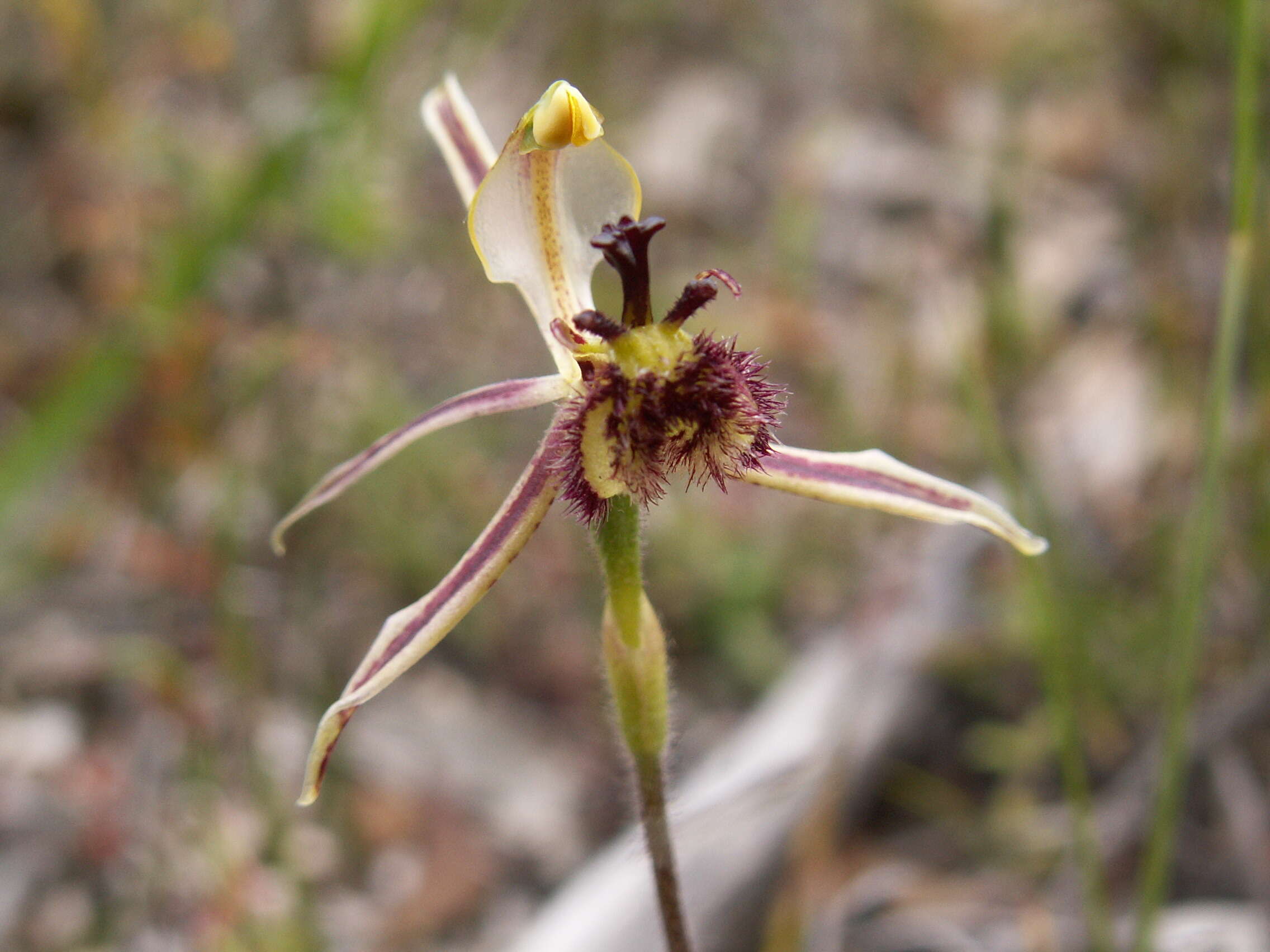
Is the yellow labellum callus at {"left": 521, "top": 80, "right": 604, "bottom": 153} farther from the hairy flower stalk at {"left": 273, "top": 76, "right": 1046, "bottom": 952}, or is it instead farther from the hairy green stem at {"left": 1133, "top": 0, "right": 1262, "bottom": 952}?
the hairy green stem at {"left": 1133, "top": 0, "right": 1262, "bottom": 952}

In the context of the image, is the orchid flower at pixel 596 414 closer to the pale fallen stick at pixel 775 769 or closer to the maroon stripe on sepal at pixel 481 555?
the maroon stripe on sepal at pixel 481 555

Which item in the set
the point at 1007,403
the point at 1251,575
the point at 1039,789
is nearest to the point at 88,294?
the point at 1007,403

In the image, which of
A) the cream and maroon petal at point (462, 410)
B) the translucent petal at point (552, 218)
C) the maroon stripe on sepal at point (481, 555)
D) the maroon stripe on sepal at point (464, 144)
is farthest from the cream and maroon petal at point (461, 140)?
the maroon stripe on sepal at point (481, 555)

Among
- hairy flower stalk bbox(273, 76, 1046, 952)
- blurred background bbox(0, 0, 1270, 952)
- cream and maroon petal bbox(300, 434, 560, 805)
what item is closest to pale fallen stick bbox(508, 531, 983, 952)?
blurred background bbox(0, 0, 1270, 952)

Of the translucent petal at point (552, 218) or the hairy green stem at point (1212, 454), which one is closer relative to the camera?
the translucent petal at point (552, 218)

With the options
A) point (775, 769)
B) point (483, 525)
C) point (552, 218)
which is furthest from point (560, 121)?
point (483, 525)

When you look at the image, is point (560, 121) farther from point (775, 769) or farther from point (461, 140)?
point (775, 769)
